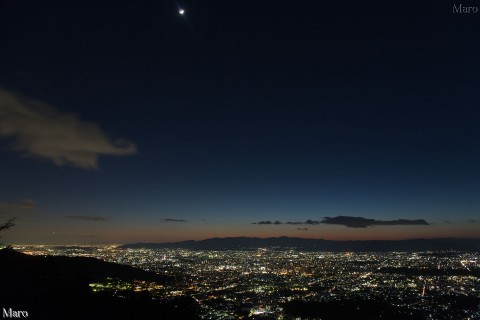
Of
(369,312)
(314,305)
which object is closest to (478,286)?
(369,312)

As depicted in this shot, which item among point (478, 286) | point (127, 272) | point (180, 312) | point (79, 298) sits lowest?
point (478, 286)

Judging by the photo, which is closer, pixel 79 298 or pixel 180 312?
pixel 79 298

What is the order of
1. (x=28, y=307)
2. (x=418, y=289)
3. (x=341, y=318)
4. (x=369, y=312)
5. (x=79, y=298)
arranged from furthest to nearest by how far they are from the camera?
(x=418, y=289) → (x=369, y=312) → (x=341, y=318) → (x=79, y=298) → (x=28, y=307)

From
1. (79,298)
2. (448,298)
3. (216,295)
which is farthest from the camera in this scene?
(448,298)

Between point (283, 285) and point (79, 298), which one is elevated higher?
point (79, 298)

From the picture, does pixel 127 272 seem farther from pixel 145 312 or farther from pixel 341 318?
pixel 145 312

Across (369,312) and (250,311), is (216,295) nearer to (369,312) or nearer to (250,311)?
(250,311)

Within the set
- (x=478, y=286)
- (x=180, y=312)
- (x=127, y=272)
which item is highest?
(x=180, y=312)

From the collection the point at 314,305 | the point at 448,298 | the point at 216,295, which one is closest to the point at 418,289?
the point at 448,298

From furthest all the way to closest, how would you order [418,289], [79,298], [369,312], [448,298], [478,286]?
[478,286]
[418,289]
[448,298]
[369,312]
[79,298]
